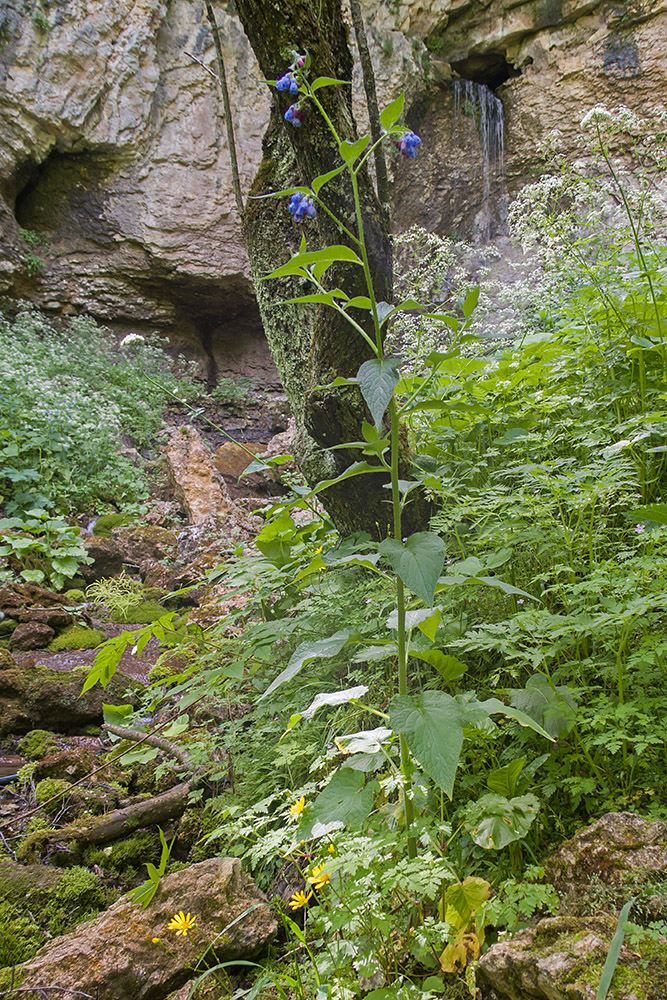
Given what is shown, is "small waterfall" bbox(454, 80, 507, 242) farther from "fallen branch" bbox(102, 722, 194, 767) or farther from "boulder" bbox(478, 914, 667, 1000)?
"boulder" bbox(478, 914, 667, 1000)

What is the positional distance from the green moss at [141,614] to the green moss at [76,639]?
7.5 inches

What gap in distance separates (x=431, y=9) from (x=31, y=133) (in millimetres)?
6930

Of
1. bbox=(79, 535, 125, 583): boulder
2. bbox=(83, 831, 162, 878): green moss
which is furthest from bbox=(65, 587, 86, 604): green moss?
A: bbox=(83, 831, 162, 878): green moss

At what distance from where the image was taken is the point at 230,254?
29.7 ft

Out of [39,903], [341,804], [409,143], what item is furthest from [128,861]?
[409,143]

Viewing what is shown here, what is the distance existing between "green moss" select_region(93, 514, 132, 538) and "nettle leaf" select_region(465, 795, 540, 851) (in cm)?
446

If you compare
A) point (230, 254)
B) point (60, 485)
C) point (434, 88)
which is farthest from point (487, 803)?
point (434, 88)

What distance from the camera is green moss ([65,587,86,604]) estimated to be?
3.82 metres

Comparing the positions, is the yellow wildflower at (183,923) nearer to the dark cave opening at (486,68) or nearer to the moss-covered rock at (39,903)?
the moss-covered rock at (39,903)

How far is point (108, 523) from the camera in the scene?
16.5 feet

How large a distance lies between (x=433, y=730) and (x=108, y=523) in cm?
476

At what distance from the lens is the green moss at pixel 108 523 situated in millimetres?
4922

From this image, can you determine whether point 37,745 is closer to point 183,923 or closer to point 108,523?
point 183,923

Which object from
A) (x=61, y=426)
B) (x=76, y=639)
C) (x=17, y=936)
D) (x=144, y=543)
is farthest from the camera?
(x=61, y=426)
